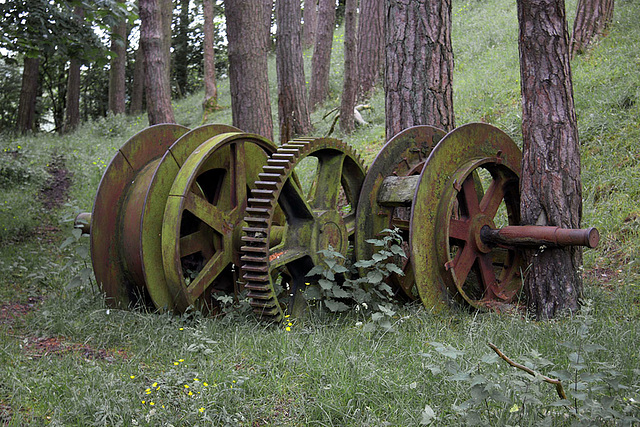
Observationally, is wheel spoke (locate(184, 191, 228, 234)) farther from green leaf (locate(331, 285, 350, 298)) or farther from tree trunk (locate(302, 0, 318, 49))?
tree trunk (locate(302, 0, 318, 49))

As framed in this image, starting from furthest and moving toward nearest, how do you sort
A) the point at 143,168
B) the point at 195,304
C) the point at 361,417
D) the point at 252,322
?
the point at 143,168 < the point at 195,304 < the point at 252,322 < the point at 361,417

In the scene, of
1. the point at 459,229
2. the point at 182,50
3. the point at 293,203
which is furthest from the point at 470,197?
the point at 182,50

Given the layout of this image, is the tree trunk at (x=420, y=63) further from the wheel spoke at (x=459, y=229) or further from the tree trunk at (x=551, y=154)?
the wheel spoke at (x=459, y=229)

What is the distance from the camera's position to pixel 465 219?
202 inches

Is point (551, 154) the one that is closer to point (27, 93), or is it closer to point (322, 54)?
point (322, 54)

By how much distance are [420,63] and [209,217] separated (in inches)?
108

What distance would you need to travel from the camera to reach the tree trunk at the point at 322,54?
1599 centimetres

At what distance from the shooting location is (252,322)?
457 cm

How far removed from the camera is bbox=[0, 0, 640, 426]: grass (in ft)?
9.76

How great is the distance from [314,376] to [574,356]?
150cm

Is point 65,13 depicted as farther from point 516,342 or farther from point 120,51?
point 120,51

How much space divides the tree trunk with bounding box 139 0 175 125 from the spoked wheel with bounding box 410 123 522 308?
7779mm

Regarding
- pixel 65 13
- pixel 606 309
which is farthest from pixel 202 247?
pixel 65 13

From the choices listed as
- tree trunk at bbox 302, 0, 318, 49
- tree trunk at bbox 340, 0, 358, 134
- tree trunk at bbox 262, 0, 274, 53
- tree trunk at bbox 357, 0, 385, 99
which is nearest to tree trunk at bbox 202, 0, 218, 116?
tree trunk at bbox 262, 0, 274, 53
